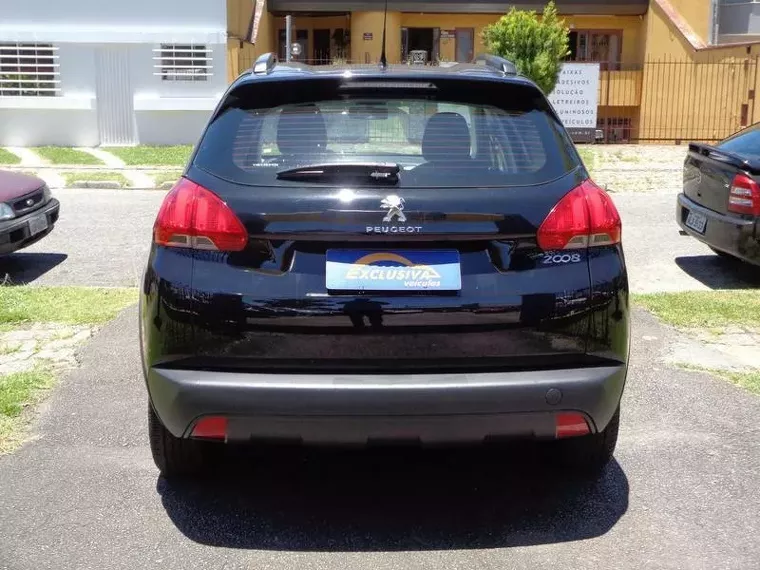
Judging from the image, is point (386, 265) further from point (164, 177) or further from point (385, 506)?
point (164, 177)

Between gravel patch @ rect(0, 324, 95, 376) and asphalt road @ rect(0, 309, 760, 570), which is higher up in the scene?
gravel patch @ rect(0, 324, 95, 376)

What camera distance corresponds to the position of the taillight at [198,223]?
3383 mm

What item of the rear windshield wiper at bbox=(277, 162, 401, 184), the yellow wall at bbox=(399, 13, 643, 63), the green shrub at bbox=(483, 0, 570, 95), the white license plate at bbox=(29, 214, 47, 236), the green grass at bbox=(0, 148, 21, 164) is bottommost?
the green grass at bbox=(0, 148, 21, 164)

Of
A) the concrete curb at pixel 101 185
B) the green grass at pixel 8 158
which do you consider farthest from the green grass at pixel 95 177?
the green grass at pixel 8 158

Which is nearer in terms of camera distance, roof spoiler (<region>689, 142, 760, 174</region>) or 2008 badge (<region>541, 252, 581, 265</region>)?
2008 badge (<region>541, 252, 581, 265</region>)

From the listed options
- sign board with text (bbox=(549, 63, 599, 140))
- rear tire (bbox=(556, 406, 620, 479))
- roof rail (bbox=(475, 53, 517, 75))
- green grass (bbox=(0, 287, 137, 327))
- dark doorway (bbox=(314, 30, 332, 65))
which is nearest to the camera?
rear tire (bbox=(556, 406, 620, 479))

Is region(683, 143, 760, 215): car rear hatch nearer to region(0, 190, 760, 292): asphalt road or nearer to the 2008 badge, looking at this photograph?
region(0, 190, 760, 292): asphalt road

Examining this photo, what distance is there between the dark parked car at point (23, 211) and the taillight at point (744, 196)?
613 cm

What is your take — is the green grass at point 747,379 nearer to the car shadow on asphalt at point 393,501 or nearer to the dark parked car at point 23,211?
the car shadow on asphalt at point 393,501

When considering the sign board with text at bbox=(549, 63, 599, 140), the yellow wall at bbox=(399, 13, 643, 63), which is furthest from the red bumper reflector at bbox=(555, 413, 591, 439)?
the yellow wall at bbox=(399, 13, 643, 63)

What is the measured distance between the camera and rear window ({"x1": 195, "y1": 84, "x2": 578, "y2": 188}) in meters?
3.55

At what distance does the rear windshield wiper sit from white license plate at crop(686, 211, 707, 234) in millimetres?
5675

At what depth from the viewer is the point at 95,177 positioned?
51.5 ft

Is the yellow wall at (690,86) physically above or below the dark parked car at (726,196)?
above
